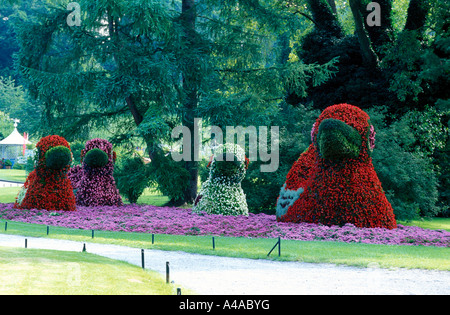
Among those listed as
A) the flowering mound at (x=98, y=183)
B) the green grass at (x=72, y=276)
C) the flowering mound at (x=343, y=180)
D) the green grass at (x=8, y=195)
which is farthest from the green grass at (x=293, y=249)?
the green grass at (x=8, y=195)

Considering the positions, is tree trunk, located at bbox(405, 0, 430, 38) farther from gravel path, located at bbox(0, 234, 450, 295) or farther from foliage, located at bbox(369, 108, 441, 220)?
gravel path, located at bbox(0, 234, 450, 295)

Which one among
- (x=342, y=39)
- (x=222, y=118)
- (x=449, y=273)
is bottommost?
(x=449, y=273)

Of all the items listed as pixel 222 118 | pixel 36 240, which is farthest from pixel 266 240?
pixel 222 118

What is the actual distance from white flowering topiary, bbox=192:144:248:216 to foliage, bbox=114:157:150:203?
4779mm

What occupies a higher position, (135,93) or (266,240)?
(135,93)

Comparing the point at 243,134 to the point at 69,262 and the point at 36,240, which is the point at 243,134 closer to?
the point at 36,240

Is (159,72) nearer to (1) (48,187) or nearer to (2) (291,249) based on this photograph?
(1) (48,187)

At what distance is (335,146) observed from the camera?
516 inches

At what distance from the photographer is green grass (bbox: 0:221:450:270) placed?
9484 millimetres

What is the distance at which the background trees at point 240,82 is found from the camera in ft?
61.6

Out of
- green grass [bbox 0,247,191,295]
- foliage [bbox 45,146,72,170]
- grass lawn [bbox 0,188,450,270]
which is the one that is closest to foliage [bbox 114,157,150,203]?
foliage [bbox 45,146,72,170]
